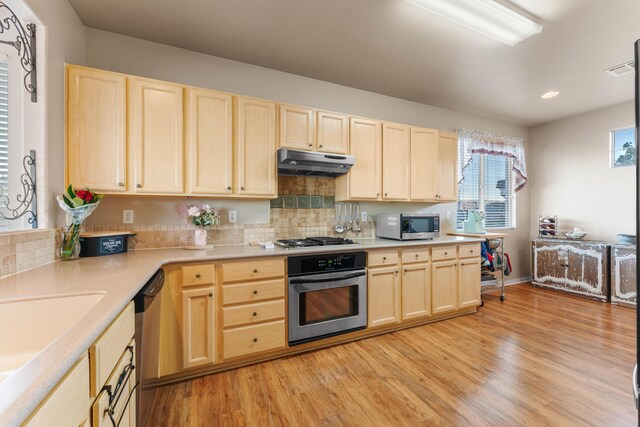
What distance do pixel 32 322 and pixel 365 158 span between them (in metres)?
2.71

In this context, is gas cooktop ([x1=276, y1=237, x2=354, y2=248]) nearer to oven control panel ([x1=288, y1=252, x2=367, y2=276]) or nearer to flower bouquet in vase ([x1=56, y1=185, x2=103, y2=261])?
oven control panel ([x1=288, y1=252, x2=367, y2=276])

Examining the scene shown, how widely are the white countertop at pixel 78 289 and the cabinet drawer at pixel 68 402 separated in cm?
4

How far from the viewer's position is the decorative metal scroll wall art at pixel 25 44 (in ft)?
4.89

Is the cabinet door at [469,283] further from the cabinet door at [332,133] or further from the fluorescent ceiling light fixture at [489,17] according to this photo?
the fluorescent ceiling light fixture at [489,17]

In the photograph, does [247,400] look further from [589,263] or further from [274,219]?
[589,263]

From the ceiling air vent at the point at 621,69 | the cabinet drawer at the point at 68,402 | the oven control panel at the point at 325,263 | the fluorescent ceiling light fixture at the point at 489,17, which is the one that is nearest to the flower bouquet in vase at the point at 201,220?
the oven control panel at the point at 325,263

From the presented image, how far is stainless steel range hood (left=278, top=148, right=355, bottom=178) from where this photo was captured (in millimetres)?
2465

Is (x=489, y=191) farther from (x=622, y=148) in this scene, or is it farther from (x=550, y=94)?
(x=622, y=148)

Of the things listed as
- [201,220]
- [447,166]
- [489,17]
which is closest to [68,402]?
[201,220]

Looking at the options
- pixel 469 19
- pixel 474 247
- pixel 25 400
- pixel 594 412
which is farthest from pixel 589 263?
pixel 25 400

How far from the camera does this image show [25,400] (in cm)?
50

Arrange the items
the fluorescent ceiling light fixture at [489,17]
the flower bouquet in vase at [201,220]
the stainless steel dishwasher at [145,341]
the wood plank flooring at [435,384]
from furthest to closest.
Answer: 1. the flower bouquet in vase at [201,220]
2. the fluorescent ceiling light fixture at [489,17]
3. the wood plank flooring at [435,384]
4. the stainless steel dishwasher at [145,341]

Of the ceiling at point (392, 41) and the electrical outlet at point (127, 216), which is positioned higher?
the ceiling at point (392, 41)

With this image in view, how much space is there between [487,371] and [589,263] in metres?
2.99
